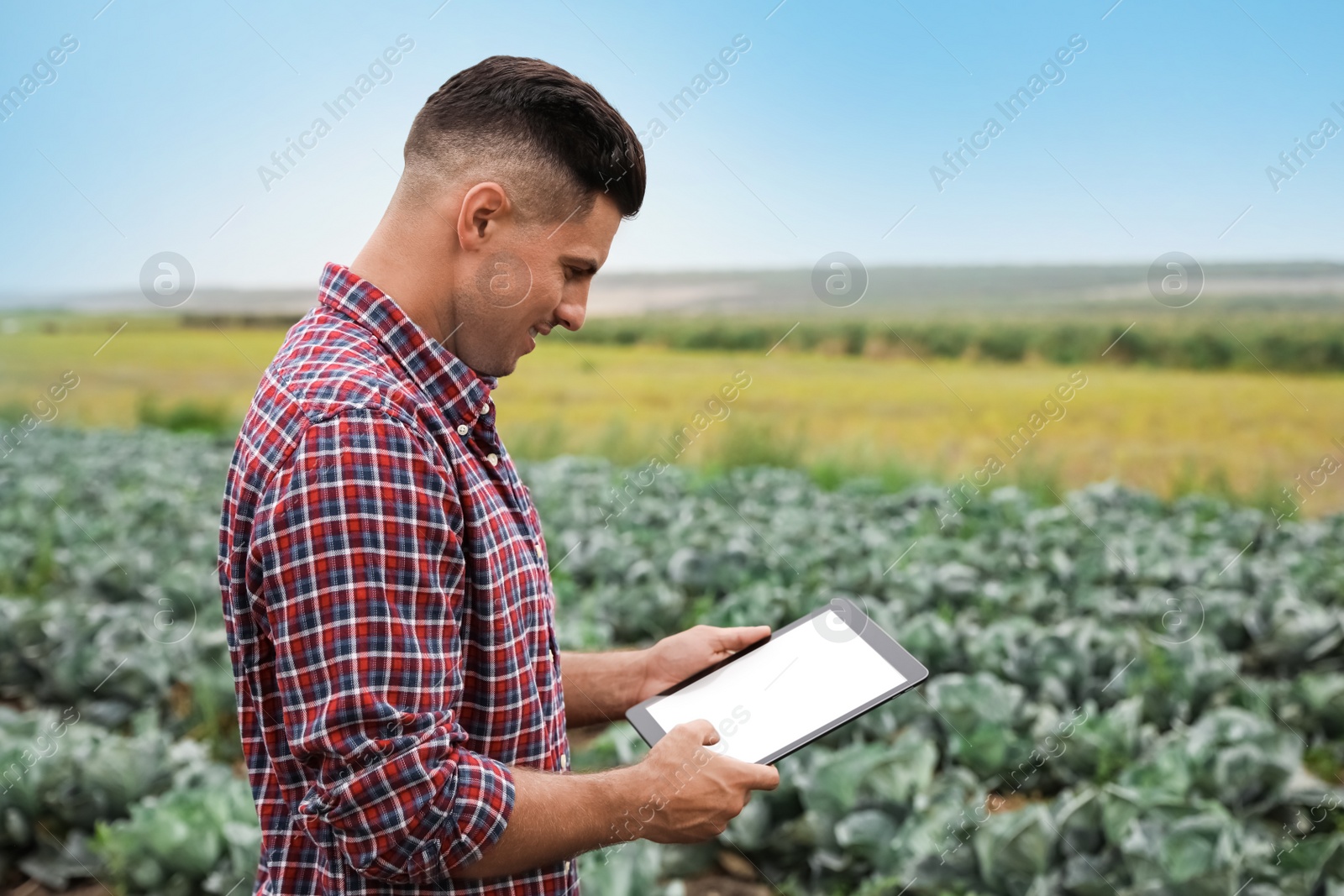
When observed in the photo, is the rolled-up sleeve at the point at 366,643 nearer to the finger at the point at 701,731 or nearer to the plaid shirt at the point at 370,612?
the plaid shirt at the point at 370,612

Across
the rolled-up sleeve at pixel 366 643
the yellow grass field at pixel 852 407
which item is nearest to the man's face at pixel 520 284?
the rolled-up sleeve at pixel 366 643

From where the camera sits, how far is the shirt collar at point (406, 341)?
1.30m

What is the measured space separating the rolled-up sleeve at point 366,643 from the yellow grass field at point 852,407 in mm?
5059

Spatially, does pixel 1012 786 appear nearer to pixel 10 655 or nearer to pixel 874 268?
pixel 10 655

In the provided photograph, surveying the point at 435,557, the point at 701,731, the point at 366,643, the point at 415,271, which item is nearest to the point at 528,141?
the point at 415,271

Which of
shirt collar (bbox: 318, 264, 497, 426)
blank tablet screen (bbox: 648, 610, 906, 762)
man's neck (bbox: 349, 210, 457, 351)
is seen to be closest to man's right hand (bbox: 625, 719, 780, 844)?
blank tablet screen (bbox: 648, 610, 906, 762)

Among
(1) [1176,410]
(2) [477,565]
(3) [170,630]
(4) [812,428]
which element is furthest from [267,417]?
(1) [1176,410]

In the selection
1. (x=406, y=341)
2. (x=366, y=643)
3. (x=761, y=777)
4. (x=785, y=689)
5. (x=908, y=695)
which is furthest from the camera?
(x=908, y=695)

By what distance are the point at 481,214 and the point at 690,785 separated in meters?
0.79

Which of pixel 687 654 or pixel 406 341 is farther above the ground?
pixel 406 341

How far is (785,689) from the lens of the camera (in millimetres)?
1667

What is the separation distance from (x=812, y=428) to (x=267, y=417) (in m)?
10.1

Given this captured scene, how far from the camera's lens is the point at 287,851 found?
1291 mm

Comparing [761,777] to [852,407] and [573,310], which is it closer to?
[573,310]
